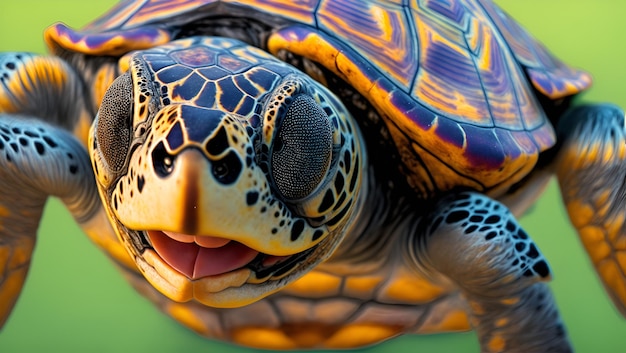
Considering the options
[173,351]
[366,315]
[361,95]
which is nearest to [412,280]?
[366,315]

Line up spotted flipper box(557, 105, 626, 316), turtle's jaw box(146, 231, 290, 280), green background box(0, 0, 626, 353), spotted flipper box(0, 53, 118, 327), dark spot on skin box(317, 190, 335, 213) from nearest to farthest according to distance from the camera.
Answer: turtle's jaw box(146, 231, 290, 280) → dark spot on skin box(317, 190, 335, 213) → spotted flipper box(0, 53, 118, 327) → spotted flipper box(557, 105, 626, 316) → green background box(0, 0, 626, 353)

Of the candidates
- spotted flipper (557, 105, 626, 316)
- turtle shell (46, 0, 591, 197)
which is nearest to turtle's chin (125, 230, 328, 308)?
turtle shell (46, 0, 591, 197)

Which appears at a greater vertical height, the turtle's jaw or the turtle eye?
the turtle eye

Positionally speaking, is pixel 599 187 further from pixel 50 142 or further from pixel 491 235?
pixel 50 142

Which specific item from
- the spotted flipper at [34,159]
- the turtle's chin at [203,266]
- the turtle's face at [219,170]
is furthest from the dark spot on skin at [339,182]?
the spotted flipper at [34,159]

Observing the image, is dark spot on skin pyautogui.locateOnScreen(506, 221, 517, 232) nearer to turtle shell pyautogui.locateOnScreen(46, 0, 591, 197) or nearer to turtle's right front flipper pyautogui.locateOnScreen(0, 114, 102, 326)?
turtle shell pyautogui.locateOnScreen(46, 0, 591, 197)

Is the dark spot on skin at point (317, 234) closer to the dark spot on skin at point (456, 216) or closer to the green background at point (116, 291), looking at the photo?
the dark spot on skin at point (456, 216)
